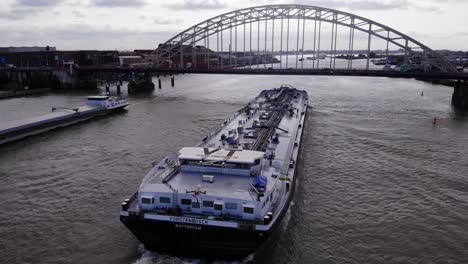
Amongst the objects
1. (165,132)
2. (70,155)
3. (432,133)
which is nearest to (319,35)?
(432,133)

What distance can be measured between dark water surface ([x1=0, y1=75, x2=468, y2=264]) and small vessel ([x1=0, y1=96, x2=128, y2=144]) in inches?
59.1

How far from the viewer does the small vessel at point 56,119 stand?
37.4 meters

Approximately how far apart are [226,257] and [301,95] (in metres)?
40.5

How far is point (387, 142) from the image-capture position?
118 feet

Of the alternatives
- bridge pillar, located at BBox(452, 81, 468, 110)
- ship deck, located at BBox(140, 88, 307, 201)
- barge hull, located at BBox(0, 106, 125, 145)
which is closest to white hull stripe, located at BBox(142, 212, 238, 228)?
ship deck, located at BBox(140, 88, 307, 201)

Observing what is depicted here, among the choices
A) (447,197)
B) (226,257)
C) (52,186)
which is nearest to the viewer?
(226,257)

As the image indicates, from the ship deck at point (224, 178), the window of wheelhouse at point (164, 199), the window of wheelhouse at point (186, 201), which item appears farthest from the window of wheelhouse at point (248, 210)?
the window of wheelhouse at point (164, 199)

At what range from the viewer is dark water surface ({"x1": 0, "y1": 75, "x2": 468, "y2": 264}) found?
17.0 meters

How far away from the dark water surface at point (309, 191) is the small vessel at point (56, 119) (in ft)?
4.92

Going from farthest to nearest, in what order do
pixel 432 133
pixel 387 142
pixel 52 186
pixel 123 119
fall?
pixel 123 119 → pixel 432 133 → pixel 387 142 → pixel 52 186

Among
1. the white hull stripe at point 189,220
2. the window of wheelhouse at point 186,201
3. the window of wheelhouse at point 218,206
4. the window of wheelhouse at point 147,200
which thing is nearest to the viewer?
the white hull stripe at point 189,220

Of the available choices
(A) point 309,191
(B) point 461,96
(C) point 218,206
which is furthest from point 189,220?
(B) point 461,96

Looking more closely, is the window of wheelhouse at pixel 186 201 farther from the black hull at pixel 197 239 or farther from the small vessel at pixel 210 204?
the black hull at pixel 197 239

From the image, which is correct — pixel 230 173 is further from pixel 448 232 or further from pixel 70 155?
pixel 70 155
